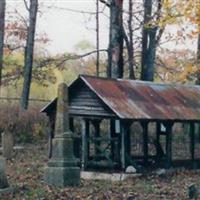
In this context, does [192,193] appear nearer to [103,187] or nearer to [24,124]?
[103,187]

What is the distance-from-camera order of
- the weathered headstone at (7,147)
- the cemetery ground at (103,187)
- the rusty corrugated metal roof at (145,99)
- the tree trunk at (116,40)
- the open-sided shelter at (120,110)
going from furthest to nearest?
1. the tree trunk at (116,40)
2. the weathered headstone at (7,147)
3. the rusty corrugated metal roof at (145,99)
4. the open-sided shelter at (120,110)
5. the cemetery ground at (103,187)

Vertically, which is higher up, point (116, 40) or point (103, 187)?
point (116, 40)

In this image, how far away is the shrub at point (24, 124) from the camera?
90.2 feet

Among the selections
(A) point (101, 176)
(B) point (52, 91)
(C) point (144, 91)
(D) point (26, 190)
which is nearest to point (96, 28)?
(B) point (52, 91)

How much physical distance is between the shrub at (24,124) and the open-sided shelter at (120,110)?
671 cm

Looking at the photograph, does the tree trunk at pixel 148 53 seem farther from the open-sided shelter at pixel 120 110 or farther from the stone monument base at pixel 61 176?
the stone monument base at pixel 61 176

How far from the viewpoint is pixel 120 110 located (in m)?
18.4

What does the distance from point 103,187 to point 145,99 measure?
569cm

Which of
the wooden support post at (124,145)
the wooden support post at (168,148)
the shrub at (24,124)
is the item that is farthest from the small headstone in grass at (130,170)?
the shrub at (24,124)

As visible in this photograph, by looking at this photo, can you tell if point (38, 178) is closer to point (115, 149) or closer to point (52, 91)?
point (115, 149)

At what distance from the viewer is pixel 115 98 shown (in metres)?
19.2

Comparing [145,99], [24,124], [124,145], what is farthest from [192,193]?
[24,124]

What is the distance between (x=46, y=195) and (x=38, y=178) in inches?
142

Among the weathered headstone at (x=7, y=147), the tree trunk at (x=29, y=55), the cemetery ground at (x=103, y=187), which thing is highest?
the tree trunk at (x=29, y=55)
